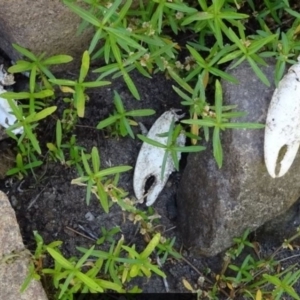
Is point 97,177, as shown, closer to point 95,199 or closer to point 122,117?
→ point 122,117

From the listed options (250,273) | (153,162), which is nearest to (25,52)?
(153,162)

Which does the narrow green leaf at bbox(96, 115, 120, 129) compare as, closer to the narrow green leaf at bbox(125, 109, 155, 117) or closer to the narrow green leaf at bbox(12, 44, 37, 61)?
the narrow green leaf at bbox(125, 109, 155, 117)

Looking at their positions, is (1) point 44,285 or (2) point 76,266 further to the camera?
(1) point 44,285

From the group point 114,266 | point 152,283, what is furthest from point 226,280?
point 114,266

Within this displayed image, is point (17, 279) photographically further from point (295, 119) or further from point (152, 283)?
point (295, 119)

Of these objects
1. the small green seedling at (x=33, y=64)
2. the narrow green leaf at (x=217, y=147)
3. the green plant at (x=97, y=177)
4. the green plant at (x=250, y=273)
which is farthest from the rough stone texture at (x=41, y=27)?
the green plant at (x=250, y=273)

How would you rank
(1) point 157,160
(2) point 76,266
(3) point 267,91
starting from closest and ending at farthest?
(2) point 76,266, (3) point 267,91, (1) point 157,160
